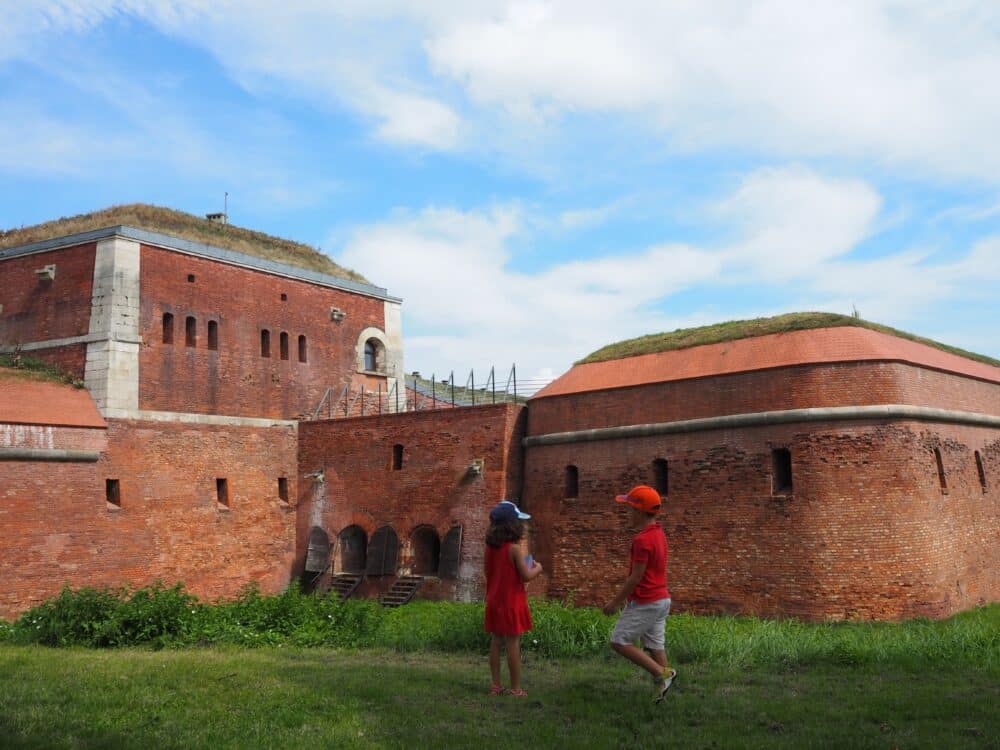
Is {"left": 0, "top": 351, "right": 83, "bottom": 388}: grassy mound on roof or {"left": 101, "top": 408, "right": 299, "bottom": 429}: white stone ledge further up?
{"left": 0, "top": 351, "right": 83, "bottom": 388}: grassy mound on roof

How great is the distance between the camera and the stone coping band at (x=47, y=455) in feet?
54.0

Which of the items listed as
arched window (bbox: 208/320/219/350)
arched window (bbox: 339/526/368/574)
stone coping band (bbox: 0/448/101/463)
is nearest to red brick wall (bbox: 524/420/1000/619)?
arched window (bbox: 339/526/368/574)

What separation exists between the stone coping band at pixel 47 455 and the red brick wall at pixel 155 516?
0.12 m

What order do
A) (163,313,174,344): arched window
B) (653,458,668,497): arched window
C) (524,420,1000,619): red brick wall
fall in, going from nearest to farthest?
(524,420,1000,619): red brick wall
(653,458,668,497): arched window
(163,313,174,344): arched window

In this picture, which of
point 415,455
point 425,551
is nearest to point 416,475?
point 415,455

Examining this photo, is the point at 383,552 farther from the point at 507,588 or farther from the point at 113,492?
the point at 507,588

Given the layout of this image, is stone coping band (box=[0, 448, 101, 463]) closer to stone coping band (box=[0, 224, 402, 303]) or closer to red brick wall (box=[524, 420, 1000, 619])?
stone coping band (box=[0, 224, 402, 303])

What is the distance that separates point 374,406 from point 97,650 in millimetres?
11934

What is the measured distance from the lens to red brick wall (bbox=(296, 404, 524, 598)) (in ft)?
58.9

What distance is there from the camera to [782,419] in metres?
14.4

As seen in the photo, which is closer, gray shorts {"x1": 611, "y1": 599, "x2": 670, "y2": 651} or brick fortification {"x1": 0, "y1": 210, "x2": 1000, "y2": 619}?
gray shorts {"x1": 611, "y1": 599, "x2": 670, "y2": 651}

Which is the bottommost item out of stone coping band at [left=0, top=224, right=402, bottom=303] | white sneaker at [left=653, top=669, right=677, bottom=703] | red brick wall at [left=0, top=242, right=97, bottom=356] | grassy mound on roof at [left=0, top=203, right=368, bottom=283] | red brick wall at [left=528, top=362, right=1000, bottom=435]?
white sneaker at [left=653, top=669, right=677, bottom=703]

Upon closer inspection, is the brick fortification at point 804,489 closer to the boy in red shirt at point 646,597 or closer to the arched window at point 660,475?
the arched window at point 660,475

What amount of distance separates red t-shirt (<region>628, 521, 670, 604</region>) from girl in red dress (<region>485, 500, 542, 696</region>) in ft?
2.51
